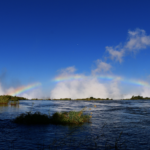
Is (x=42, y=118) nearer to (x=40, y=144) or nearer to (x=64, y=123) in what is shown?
(x=64, y=123)

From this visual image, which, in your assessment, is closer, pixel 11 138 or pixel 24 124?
pixel 11 138

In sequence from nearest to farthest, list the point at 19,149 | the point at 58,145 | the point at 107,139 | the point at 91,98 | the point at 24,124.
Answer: the point at 19,149
the point at 58,145
the point at 107,139
the point at 24,124
the point at 91,98

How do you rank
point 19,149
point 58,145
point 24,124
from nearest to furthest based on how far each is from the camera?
point 19,149 < point 58,145 < point 24,124

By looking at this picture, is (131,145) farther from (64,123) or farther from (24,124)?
(24,124)

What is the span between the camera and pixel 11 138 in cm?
1360

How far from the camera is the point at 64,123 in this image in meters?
20.8

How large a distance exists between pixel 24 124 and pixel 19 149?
9593 mm

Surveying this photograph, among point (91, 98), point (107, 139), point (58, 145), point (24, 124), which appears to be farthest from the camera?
point (91, 98)

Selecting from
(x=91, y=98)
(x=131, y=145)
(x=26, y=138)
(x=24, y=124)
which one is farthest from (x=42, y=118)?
(x=91, y=98)

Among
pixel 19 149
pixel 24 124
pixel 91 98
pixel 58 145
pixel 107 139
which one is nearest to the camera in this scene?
pixel 19 149

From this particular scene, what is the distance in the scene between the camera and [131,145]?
1205 cm

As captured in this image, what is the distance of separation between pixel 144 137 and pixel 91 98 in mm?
130656

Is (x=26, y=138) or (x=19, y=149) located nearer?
(x=19, y=149)

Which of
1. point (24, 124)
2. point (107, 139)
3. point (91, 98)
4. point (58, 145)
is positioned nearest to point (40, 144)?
point (58, 145)
